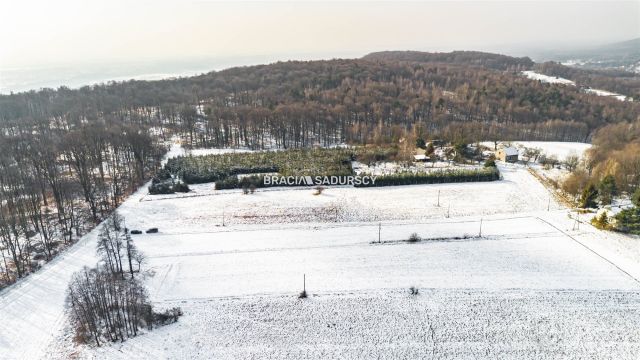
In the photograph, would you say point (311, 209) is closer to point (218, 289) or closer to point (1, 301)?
point (218, 289)

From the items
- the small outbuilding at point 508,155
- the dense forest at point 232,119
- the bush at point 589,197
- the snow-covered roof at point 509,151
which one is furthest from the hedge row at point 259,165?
the bush at point 589,197

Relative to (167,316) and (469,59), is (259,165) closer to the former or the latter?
(167,316)

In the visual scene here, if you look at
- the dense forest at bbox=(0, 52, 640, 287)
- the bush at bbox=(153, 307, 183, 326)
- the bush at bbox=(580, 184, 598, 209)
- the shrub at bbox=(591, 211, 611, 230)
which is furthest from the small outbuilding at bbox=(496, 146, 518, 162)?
the bush at bbox=(153, 307, 183, 326)

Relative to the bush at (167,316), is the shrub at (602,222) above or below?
above

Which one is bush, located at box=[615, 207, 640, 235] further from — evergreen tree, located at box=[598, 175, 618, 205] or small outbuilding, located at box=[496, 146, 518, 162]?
small outbuilding, located at box=[496, 146, 518, 162]

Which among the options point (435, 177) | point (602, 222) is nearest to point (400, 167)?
point (435, 177)

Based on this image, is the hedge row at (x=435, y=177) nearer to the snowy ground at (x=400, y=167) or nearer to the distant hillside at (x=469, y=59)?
the snowy ground at (x=400, y=167)
